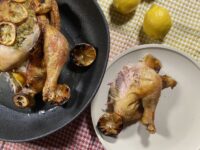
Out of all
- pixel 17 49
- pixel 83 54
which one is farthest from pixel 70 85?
pixel 17 49

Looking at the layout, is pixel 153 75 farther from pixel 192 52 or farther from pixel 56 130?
pixel 56 130

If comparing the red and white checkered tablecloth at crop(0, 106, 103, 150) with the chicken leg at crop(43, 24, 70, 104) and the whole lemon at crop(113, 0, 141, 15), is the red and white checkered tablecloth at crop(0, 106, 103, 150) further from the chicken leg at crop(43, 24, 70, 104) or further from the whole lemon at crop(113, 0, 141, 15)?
the whole lemon at crop(113, 0, 141, 15)

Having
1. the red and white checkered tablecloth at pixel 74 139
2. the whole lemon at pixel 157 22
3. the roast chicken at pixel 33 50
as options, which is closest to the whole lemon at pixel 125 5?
the whole lemon at pixel 157 22

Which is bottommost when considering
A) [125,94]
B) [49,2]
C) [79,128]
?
[79,128]

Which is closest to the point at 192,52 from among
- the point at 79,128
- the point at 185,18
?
the point at 185,18

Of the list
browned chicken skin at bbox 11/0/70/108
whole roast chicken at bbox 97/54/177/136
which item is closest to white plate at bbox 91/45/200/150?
whole roast chicken at bbox 97/54/177/136

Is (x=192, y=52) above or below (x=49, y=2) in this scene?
below
